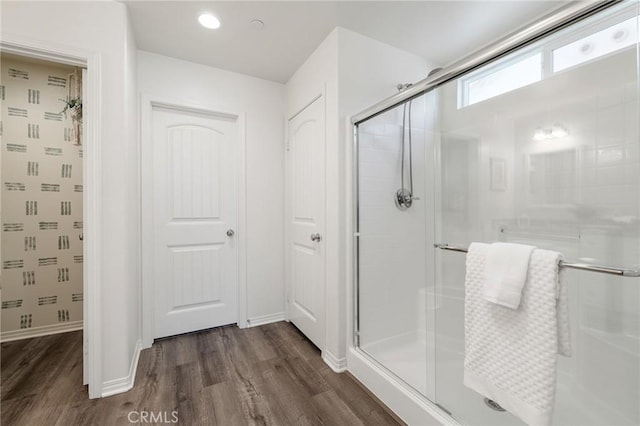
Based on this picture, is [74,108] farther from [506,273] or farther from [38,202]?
[506,273]

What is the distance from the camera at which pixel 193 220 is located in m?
2.44

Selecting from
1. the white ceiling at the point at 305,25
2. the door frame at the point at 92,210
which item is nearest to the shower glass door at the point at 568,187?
the white ceiling at the point at 305,25

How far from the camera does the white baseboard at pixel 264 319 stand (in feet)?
8.52

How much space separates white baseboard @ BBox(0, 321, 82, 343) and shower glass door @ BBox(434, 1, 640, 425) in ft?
9.74

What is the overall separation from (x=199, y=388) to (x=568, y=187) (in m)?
2.44

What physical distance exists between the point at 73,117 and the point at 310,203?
2.06 m

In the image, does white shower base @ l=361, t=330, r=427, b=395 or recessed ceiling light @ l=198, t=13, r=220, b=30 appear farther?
recessed ceiling light @ l=198, t=13, r=220, b=30

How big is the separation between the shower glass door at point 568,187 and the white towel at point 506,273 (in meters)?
0.68

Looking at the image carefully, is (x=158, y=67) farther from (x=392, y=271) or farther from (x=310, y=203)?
(x=392, y=271)

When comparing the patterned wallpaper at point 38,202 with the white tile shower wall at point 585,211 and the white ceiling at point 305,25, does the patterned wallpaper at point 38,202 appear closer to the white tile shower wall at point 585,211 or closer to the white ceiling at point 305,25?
the white ceiling at point 305,25

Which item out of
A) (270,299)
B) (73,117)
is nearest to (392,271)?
(270,299)

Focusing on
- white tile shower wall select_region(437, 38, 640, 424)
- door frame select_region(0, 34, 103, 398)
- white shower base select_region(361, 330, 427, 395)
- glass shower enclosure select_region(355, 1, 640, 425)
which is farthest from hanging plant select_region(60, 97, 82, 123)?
white tile shower wall select_region(437, 38, 640, 424)

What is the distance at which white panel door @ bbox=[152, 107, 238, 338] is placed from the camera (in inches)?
91.5

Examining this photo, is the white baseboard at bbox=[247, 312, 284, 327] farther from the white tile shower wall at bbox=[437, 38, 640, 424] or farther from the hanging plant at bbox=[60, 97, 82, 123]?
the hanging plant at bbox=[60, 97, 82, 123]
